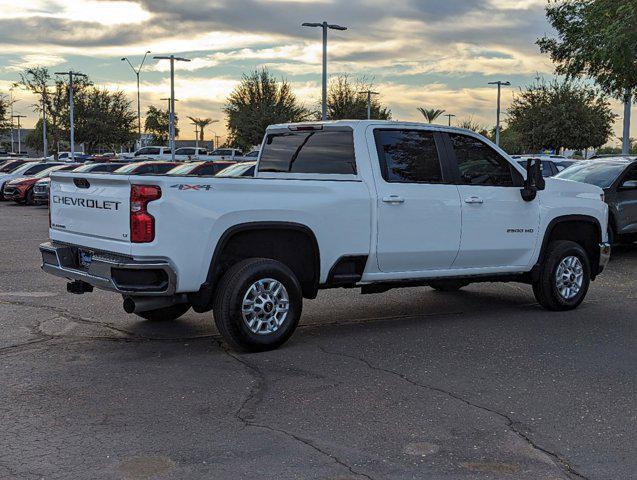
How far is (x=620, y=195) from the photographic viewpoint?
14.1m

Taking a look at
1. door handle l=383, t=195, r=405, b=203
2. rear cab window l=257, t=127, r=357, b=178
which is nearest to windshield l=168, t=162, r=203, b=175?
rear cab window l=257, t=127, r=357, b=178

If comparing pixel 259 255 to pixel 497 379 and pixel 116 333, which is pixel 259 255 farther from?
pixel 497 379

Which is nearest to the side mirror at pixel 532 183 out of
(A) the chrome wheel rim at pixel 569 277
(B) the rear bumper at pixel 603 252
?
(A) the chrome wheel rim at pixel 569 277

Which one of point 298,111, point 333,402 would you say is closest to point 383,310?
point 333,402

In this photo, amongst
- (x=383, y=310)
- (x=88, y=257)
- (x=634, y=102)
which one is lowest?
(x=383, y=310)

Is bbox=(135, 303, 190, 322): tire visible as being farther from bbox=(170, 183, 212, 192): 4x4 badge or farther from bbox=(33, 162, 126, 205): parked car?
bbox=(33, 162, 126, 205): parked car

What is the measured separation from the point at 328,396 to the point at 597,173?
10.8 metres

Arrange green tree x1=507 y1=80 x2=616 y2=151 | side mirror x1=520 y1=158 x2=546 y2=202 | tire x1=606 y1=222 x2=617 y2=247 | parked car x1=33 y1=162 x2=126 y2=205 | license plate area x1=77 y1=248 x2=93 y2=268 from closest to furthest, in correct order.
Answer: license plate area x1=77 y1=248 x2=93 y2=268, side mirror x1=520 y1=158 x2=546 y2=202, tire x1=606 y1=222 x2=617 y2=247, parked car x1=33 y1=162 x2=126 y2=205, green tree x1=507 y1=80 x2=616 y2=151

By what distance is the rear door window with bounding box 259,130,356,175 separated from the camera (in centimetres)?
767

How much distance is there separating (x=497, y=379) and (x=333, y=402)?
53.9 inches

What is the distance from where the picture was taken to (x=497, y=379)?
19.8ft

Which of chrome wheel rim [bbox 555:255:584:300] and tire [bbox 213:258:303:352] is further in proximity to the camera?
chrome wheel rim [bbox 555:255:584:300]

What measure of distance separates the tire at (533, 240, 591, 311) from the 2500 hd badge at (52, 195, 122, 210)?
4696 mm

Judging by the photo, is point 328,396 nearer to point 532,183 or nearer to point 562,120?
point 532,183
